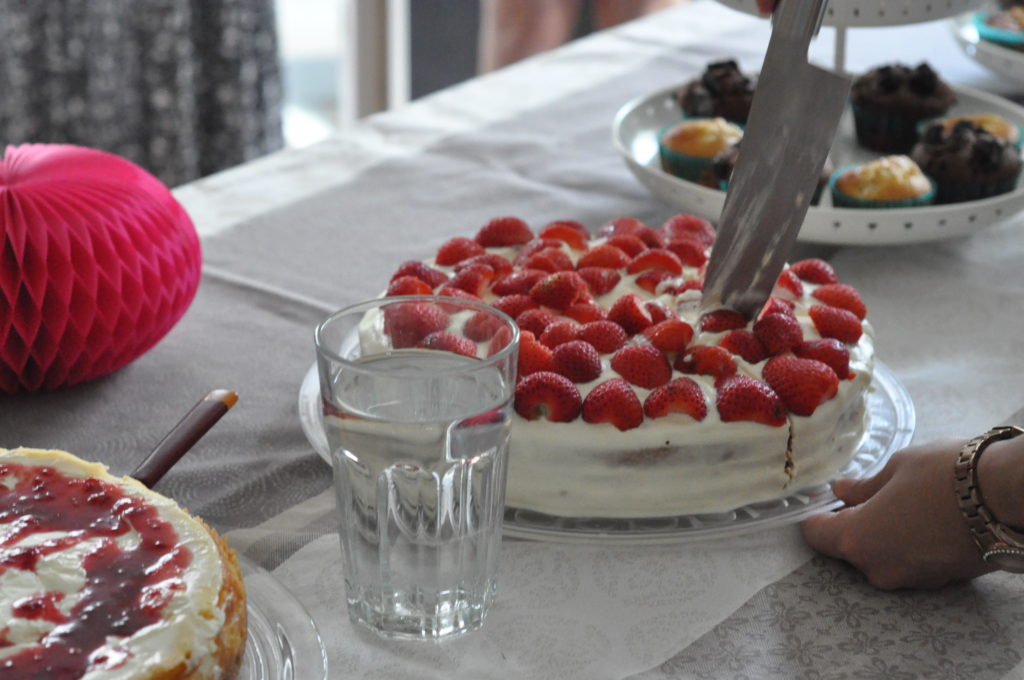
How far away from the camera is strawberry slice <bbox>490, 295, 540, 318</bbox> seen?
1.01 metres

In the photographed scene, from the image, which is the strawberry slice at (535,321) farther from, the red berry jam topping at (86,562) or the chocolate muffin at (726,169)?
the chocolate muffin at (726,169)

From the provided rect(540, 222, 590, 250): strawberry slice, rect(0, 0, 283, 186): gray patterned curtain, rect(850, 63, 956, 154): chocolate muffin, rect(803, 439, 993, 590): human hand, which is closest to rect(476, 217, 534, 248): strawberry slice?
rect(540, 222, 590, 250): strawberry slice

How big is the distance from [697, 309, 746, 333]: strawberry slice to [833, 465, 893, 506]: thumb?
0.16m

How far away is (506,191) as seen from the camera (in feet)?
5.07

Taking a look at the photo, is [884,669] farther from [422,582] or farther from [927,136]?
[927,136]

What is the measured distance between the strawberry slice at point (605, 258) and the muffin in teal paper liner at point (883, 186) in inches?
15.3

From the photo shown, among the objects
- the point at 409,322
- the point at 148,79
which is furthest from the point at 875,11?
the point at 148,79

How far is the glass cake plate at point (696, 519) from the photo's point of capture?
861mm

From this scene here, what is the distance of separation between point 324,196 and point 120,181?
477mm

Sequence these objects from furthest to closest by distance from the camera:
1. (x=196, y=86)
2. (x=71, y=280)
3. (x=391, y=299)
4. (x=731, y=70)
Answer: (x=196, y=86) < (x=731, y=70) < (x=71, y=280) < (x=391, y=299)

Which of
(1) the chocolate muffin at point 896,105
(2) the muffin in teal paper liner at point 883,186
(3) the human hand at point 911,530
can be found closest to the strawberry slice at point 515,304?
(3) the human hand at point 911,530

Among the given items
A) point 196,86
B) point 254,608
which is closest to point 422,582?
point 254,608

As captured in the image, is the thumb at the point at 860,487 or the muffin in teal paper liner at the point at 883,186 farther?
the muffin in teal paper liner at the point at 883,186

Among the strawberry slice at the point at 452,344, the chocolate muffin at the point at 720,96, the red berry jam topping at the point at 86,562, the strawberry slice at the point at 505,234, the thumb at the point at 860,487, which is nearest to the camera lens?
the red berry jam topping at the point at 86,562
